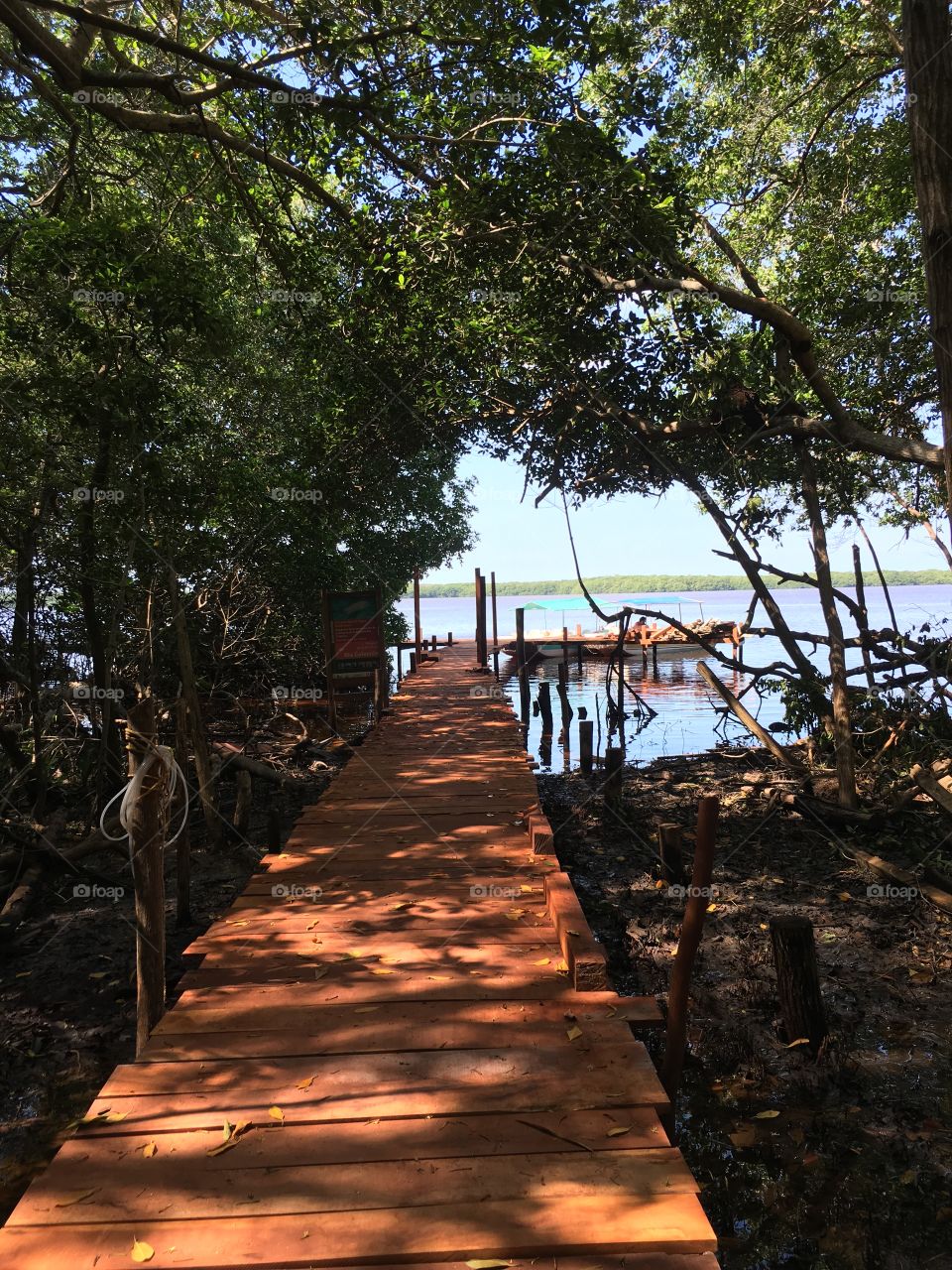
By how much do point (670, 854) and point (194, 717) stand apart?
5322 mm

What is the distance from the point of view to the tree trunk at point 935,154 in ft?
17.2

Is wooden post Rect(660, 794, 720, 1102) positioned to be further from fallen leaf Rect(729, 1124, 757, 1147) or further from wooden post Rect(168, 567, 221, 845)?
wooden post Rect(168, 567, 221, 845)

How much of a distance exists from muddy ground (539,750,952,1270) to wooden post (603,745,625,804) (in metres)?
1.24

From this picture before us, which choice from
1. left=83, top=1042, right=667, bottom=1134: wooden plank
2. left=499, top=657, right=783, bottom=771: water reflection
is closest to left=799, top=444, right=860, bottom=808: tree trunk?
left=499, top=657, right=783, bottom=771: water reflection

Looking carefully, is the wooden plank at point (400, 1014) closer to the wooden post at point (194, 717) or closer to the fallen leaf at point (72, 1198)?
the fallen leaf at point (72, 1198)

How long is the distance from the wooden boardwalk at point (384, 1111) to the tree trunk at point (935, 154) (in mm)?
4254

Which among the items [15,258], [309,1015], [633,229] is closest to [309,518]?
[15,258]

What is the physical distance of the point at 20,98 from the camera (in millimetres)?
8352

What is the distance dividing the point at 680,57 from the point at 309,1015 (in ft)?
38.5

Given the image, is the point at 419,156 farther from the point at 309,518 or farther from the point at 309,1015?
the point at 309,1015

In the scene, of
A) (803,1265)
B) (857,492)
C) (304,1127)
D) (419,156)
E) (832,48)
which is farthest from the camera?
(857,492)

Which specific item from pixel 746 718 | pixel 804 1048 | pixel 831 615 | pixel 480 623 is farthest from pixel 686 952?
pixel 480 623

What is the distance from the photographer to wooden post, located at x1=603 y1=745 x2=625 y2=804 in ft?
38.4

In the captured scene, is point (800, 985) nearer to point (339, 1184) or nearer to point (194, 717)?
point (339, 1184)
